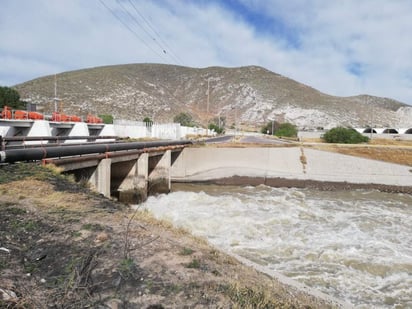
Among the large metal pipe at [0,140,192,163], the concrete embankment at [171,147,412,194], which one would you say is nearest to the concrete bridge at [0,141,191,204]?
the large metal pipe at [0,140,192,163]

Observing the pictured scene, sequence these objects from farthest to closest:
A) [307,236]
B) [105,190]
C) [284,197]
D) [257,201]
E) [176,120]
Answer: [176,120] < [284,197] < [257,201] < [105,190] < [307,236]

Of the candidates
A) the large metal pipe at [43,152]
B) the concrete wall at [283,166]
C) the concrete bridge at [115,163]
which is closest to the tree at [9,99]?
the concrete bridge at [115,163]

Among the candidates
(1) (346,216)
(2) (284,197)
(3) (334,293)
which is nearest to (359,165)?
(2) (284,197)

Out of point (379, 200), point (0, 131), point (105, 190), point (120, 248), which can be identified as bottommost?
point (379, 200)

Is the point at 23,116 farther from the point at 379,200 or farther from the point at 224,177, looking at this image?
the point at 379,200

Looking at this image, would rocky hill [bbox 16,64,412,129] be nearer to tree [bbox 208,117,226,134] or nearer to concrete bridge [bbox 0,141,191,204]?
tree [bbox 208,117,226,134]

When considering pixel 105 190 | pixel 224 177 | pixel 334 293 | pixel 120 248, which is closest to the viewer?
pixel 120 248

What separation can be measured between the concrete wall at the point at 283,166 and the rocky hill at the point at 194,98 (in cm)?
6726

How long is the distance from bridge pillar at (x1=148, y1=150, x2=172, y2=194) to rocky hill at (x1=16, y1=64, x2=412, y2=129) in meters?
68.1

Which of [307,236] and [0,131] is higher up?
[0,131]

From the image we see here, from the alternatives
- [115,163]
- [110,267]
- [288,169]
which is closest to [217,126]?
[288,169]

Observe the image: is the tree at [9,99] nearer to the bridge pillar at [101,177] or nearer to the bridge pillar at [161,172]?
the bridge pillar at [161,172]

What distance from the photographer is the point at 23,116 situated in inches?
994

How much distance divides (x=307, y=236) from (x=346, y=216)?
19.7ft
